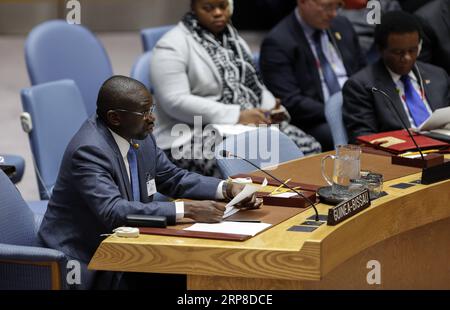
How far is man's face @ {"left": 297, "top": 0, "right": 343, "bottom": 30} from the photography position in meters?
5.52

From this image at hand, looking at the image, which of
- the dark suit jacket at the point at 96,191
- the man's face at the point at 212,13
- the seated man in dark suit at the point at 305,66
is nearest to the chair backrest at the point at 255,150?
the dark suit jacket at the point at 96,191

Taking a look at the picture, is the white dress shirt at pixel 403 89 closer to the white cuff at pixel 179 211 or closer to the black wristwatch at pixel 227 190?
the black wristwatch at pixel 227 190

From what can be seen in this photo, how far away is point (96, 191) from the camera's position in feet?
10.6

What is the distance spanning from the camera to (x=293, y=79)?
5.53 meters

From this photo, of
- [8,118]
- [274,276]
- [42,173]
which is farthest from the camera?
[8,118]

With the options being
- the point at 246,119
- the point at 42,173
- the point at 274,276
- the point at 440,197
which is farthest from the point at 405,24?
the point at 274,276

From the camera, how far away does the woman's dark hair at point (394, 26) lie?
4.71 metres

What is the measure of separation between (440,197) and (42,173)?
1820 mm

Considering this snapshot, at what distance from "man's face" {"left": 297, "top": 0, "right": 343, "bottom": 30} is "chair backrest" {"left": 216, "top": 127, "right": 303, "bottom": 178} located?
145cm

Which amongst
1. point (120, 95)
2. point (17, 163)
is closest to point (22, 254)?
point (120, 95)

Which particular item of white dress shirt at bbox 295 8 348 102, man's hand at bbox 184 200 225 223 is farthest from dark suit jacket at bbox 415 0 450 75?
man's hand at bbox 184 200 225 223

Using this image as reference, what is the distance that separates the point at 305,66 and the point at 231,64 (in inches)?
21.5

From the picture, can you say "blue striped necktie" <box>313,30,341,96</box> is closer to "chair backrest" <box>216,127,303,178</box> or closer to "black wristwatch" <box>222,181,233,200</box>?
"chair backrest" <box>216,127,303,178</box>
